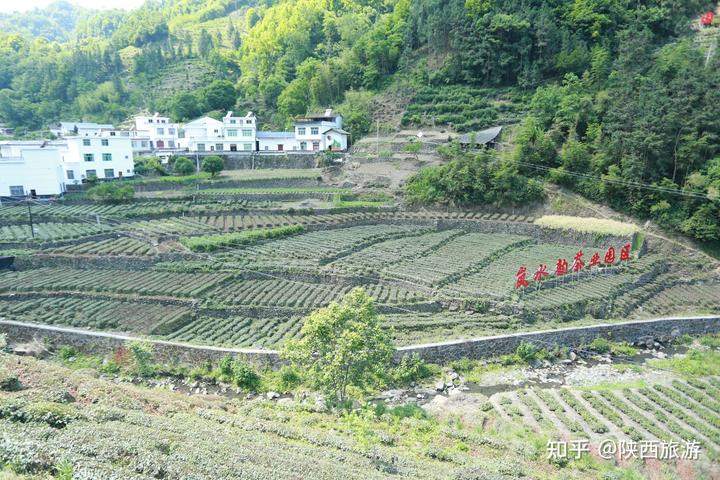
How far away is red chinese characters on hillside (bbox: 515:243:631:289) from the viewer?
24.5 m

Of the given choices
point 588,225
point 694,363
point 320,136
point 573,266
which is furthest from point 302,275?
point 320,136

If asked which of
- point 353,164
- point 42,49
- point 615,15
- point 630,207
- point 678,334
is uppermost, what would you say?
point 42,49

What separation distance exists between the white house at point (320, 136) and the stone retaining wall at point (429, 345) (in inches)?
1272

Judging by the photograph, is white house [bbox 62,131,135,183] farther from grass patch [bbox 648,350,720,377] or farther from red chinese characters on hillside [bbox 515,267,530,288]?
grass patch [bbox 648,350,720,377]

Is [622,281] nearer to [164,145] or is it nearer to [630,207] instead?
[630,207]

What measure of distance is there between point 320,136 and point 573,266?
100ft

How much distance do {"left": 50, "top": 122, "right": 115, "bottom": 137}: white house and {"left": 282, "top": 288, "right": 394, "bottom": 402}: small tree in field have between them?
37877mm

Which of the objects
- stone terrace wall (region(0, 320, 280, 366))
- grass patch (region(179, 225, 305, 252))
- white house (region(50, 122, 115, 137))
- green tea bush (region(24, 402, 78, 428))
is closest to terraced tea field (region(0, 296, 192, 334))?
stone terrace wall (region(0, 320, 280, 366))

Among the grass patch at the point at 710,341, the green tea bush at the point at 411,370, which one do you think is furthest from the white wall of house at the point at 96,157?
the grass patch at the point at 710,341

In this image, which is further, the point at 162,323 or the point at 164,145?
the point at 164,145

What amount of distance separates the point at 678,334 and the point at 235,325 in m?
23.6

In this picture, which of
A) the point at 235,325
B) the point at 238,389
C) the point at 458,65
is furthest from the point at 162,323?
the point at 458,65

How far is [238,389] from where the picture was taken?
18625 mm

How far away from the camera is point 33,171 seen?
37.5 meters
